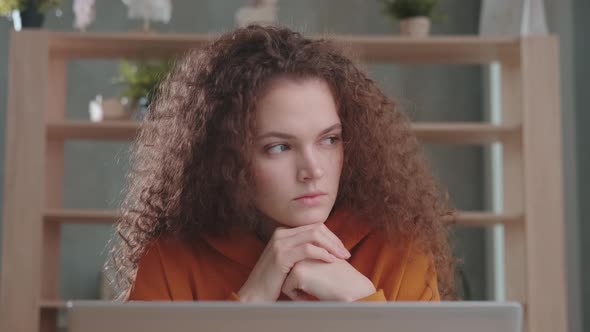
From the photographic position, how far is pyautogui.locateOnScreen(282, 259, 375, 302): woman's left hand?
1.16 meters

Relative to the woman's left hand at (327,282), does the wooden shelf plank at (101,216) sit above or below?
below

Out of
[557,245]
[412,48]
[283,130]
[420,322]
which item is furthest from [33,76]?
[420,322]

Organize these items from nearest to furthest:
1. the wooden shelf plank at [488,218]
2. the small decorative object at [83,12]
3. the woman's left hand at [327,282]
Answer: the woman's left hand at [327,282], the wooden shelf plank at [488,218], the small decorative object at [83,12]

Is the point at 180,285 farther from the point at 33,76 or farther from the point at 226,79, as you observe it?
the point at 33,76

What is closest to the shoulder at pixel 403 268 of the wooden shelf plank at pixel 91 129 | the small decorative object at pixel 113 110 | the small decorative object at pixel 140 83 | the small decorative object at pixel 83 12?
the wooden shelf plank at pixel 91 129

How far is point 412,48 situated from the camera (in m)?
3.45

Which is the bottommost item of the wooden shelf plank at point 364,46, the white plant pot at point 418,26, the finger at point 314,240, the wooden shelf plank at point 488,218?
the wooden shelf plank at point 488,218

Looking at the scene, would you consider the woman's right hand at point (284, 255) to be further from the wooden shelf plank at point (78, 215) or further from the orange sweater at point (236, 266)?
the wooden shelf plank at point (78, 215)

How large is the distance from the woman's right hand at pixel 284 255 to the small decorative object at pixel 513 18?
98.6 inches

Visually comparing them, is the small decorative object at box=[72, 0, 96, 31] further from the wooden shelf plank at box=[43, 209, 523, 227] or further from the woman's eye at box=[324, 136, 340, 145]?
the woman's eye at box=[324, 136, 340, 145]

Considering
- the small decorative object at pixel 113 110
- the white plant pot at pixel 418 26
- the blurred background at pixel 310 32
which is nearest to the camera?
the white plant pot at pixel 418 26

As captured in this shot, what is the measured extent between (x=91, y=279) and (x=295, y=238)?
3.51 meters

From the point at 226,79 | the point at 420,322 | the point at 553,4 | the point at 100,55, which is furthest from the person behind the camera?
the point at 553,4

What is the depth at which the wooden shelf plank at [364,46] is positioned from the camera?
3350 mm
